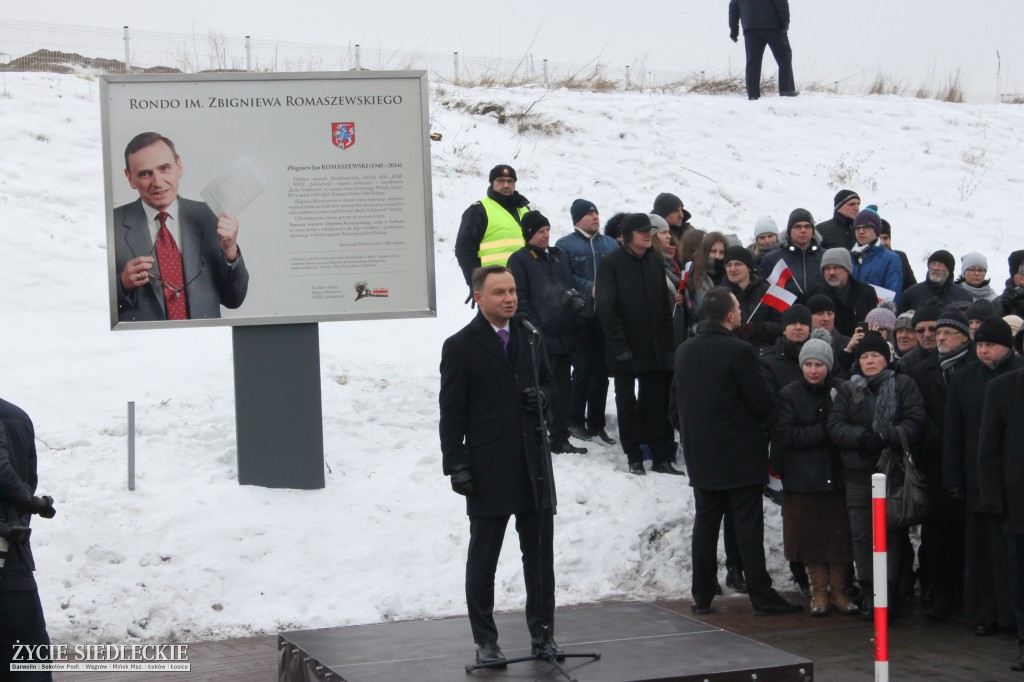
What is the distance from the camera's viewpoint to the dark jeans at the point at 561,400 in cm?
1129

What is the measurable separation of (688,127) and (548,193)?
4.36 meters

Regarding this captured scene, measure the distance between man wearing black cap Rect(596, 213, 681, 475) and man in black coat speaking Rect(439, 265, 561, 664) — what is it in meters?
3.87

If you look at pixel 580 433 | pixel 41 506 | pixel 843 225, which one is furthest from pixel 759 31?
pixel 41 506

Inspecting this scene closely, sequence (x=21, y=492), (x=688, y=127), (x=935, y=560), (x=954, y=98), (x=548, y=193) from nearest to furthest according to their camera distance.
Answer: (x=21, y=492), (x=935, y=560), (x=548, y=193), (x=688, y=127), (x=954, y=98)

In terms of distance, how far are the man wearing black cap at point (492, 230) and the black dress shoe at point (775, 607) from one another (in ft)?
12.7

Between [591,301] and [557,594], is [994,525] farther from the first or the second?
[591,301]

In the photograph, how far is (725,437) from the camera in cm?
910

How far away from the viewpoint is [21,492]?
257 inches

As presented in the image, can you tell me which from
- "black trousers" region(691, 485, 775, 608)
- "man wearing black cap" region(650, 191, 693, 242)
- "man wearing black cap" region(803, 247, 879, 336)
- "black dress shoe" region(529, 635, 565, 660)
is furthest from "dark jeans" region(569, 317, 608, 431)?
"black dress shoe" region(529, 635, 565, 660)

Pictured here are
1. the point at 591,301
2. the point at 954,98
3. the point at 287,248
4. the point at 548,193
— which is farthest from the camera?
the point at 954,98

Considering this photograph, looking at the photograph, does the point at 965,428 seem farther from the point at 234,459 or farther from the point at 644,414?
the point at 234,459

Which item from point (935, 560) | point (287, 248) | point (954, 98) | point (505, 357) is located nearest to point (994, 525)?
point (935, 560)

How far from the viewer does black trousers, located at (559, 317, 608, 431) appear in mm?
11594

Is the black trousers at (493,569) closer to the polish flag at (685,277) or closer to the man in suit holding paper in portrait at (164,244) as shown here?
the man in suit holding paper in portrait at (164,244)
